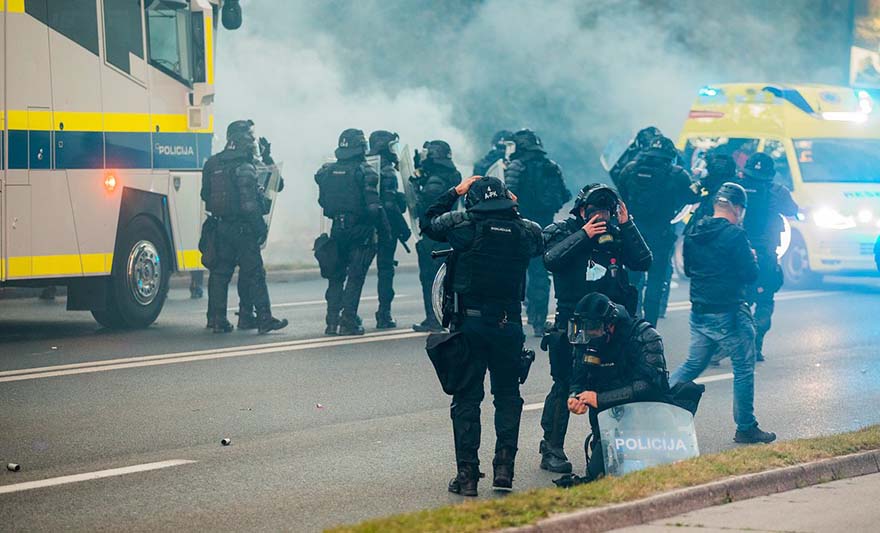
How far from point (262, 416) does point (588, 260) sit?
2.98 metres

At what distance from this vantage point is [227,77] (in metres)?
24.0

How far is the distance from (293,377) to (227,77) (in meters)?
12.9

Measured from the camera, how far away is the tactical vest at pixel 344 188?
1428cm

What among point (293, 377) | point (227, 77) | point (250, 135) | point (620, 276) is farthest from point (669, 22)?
point (620, 276)

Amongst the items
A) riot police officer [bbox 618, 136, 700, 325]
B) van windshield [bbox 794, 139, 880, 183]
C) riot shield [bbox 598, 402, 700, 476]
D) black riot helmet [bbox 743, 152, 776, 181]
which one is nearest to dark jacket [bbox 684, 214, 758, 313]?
riot shield [bbox 598, 402, 700, 476]

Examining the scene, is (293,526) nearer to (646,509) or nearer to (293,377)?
(646,509)

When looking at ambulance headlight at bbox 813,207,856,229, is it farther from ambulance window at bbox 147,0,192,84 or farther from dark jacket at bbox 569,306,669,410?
dark jacket at bbox 569,306,669,410

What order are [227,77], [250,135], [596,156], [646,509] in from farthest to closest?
A: [596,156] < [227,77] < [250,135] < [646,509]

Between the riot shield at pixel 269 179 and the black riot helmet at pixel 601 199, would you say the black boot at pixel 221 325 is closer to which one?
the riot shield at pixel 269 179

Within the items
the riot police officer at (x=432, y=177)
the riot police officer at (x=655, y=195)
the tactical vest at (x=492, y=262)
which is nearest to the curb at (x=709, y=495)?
the tactical vest at (x=492, y=262)

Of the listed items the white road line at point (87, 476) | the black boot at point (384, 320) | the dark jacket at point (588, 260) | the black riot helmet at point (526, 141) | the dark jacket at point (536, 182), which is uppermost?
the black riot helmet at point (526, 141)

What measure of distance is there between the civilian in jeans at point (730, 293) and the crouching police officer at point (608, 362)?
177cm

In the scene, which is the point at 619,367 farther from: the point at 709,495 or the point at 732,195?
the point at 732,195

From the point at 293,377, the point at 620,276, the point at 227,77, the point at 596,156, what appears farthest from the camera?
the point at 596,156
